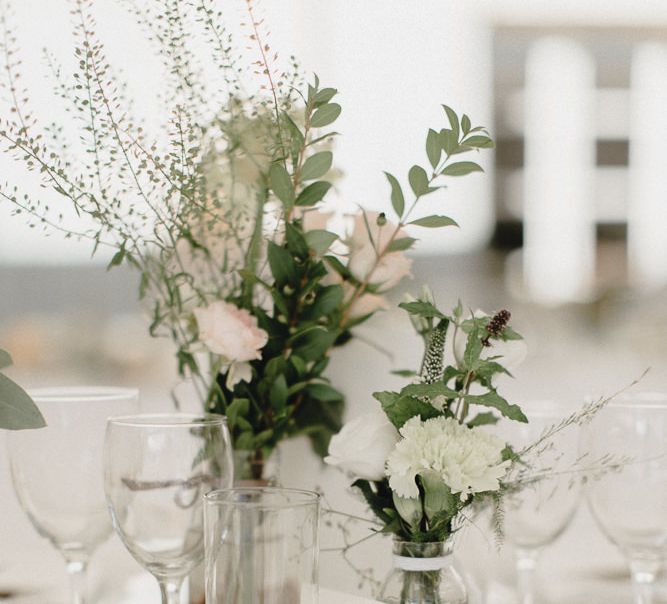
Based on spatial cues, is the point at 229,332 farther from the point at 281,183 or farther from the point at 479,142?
the point at 479,142

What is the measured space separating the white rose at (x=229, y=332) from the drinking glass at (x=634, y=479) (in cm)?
27

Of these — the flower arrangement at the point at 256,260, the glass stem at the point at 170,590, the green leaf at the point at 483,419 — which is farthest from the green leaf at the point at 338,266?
the glass stem at the point at 170,590

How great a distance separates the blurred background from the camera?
5.91 metres

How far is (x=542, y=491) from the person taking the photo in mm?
846

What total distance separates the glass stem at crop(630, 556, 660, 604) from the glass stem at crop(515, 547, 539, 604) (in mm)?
86

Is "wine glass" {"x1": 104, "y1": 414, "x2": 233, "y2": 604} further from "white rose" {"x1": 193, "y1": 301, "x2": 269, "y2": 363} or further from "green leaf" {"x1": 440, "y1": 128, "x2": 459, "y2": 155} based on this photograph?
"green leaf" {"x1": 440, "y1": 128, "x2": 459, "y2": 155}

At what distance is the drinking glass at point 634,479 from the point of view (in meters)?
0.78

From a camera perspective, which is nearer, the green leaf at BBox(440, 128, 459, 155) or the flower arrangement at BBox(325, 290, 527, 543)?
the flower arrangement at BBox(325, 290, 527, 543)

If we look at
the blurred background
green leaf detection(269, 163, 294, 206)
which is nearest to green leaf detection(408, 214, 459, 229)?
green leaf detection(269, 163, 294, 206)

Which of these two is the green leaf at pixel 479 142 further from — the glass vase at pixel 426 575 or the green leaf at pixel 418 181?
the glass vase at pixel 426 575

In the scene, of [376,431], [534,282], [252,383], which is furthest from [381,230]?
[534,282]

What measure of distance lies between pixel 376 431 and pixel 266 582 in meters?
0.14

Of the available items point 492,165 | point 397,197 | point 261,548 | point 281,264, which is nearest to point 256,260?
point 281,264

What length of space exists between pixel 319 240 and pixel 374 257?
66mm
